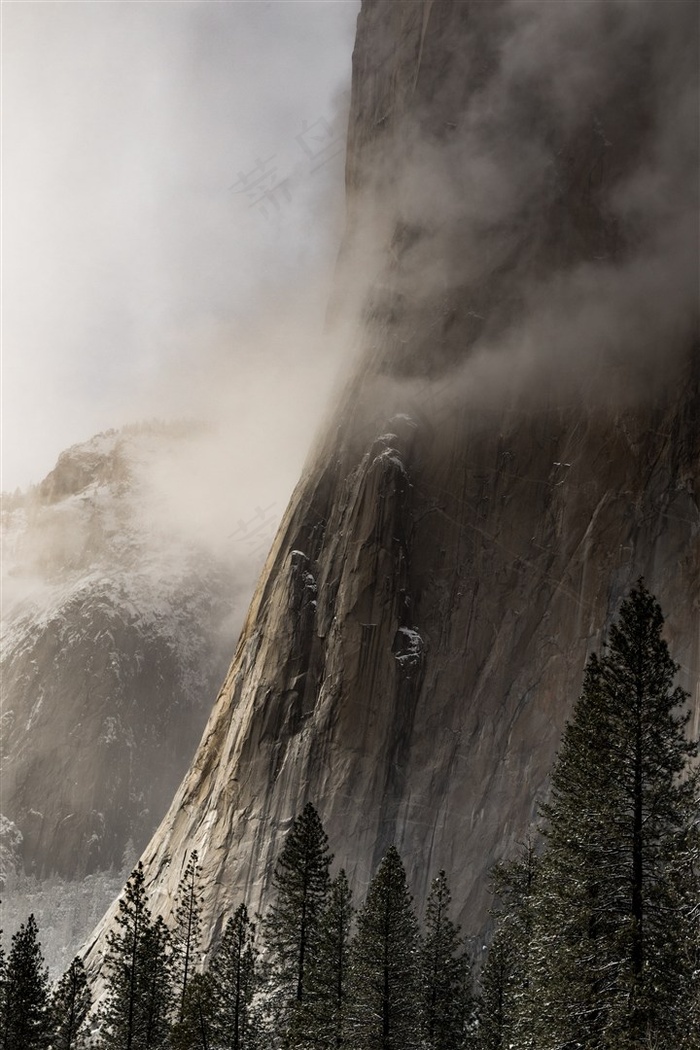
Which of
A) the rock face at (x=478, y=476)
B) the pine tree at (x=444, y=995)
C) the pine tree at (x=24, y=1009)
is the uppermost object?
A: the rock face at (x=478, y=476)

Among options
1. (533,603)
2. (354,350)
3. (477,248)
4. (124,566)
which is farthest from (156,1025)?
(124,566)

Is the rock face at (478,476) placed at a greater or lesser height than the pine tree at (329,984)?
greater

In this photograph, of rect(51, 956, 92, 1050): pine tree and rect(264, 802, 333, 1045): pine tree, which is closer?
rect(264, 802, 333, 1045): pine tree

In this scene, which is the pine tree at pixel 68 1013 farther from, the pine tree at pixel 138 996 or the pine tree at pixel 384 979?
the pine tree at pixel 384 979

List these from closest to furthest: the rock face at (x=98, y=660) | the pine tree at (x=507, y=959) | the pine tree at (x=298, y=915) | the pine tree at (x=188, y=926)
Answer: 1. the pine tree at (x=507, y=959)
2. the pine tree at (x=298, y=915)
3. the pine tree at (x=188, y=926)
4. the rock face at (x=98, y=660)

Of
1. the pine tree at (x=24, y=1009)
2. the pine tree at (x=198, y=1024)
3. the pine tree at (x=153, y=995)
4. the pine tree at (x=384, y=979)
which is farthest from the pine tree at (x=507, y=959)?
the pine tree at (x=24, y=1009)

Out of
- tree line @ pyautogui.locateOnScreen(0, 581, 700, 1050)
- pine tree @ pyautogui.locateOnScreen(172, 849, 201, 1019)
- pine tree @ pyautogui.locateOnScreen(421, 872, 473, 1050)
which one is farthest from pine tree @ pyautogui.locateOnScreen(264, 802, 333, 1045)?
pine tree @ pyautogui.locateOnScreen(172, 849, 201, 1019)

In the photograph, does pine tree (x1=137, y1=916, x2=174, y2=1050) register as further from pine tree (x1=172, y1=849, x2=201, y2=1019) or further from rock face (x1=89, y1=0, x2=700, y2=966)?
rock face (x1=89, y1=0, x2=700, y2=966)
